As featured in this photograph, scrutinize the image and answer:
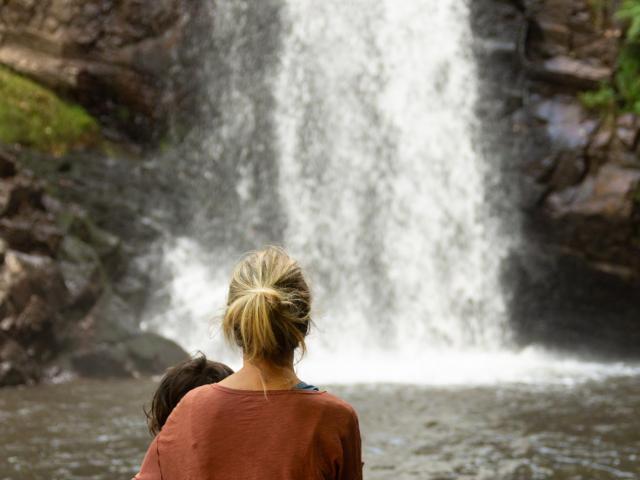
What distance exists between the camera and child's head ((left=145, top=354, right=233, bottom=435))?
2656mm

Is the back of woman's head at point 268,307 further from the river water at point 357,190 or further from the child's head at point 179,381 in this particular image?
the river water at point 357,190

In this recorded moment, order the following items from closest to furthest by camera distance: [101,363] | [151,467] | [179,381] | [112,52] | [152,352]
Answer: [151,467]
[179,381]
[101,363]
[152,352]
[112,52]

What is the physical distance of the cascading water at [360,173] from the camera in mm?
15852

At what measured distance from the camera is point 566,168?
16.2m

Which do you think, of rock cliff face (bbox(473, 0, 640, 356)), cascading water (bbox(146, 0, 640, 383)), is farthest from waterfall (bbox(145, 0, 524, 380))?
rock cliff face (bbox(473, 0, 640, 356))

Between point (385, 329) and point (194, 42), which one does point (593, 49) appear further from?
point (194, 42)

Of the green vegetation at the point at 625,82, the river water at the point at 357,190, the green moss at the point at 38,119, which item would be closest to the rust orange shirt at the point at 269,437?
the river water at the point at 357,190

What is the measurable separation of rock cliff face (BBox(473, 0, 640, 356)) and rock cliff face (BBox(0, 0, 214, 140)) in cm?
662

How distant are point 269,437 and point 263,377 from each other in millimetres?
146

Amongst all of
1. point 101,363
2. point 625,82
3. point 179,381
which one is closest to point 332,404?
point 179,381

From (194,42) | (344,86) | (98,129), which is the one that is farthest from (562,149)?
(98,129)

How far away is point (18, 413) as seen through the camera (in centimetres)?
808

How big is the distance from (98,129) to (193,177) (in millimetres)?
2078

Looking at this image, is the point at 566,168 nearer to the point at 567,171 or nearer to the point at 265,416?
the point at 567,171
